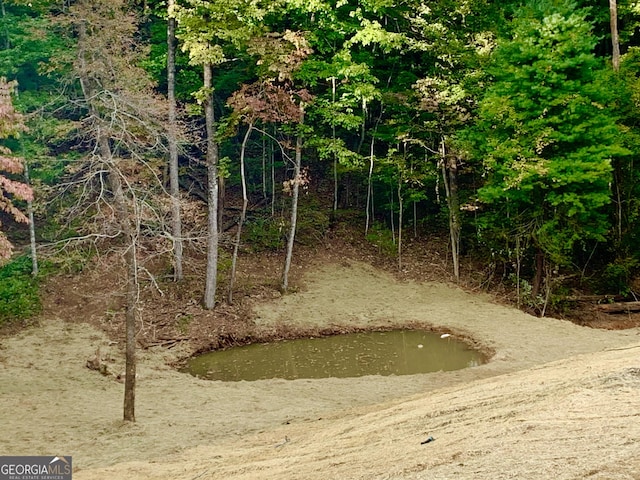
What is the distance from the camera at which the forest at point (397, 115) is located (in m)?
15.4

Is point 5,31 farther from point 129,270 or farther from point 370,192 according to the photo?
point 129,270

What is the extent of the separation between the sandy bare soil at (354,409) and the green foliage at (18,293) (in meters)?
0.74

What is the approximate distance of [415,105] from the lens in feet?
64.6

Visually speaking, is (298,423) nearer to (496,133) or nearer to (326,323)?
(326,323)

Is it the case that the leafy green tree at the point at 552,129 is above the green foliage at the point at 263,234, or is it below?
above

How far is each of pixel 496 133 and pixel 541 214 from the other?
→ 2682mm

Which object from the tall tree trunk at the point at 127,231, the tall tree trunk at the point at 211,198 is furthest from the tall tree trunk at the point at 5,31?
the tall tree trunk at the point at 127,231

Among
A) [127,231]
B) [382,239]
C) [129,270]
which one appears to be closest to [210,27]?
[127,231]

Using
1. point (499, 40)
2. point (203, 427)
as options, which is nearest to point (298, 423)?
point (203, 427)

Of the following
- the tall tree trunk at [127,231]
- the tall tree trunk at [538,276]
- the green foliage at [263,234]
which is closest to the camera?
the tall tree trunk at [127,231]

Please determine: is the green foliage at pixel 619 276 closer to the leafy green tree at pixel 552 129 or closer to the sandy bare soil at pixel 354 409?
the leafy green tree at pixel 552 129

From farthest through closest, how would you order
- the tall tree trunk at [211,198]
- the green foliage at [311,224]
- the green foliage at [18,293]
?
the green foliage at [311,224]
the tall tree trunk at [211,198]
the green foliage at [18,293]

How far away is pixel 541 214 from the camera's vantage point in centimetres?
1714

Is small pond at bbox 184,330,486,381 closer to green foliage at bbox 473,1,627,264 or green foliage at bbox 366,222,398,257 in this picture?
green foliage at bbox 473,1,627,264
